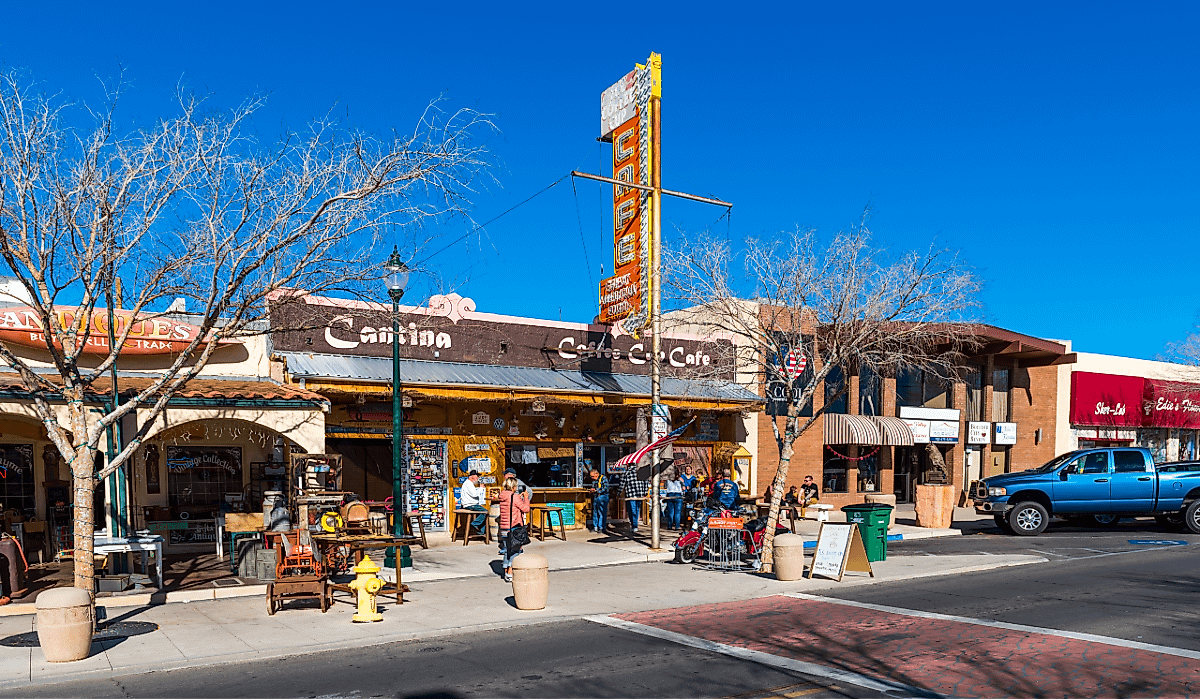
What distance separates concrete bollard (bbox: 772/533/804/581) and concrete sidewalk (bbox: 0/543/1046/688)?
0.50 feet

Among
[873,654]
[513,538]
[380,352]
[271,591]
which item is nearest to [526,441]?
[380,352]

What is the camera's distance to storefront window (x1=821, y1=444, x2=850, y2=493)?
26531mm

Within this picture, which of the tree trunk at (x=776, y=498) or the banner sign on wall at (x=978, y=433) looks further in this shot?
the banner sign on wall at (x=978, y=433)

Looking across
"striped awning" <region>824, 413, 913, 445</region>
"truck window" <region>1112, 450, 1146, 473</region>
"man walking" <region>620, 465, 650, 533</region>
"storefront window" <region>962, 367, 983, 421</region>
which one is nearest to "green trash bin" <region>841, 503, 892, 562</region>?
"man walking" <region>620, 465, 650, 533</region>

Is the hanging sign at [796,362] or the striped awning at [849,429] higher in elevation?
the hanging sign at [796,362]

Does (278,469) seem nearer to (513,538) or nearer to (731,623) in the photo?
(513,538)

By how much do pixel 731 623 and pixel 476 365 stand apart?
1050 cm

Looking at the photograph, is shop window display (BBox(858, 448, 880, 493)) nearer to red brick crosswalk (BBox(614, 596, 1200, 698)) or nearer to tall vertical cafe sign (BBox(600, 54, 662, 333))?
tall vertical cafe sign (BBox(600, 54, 662, 333))

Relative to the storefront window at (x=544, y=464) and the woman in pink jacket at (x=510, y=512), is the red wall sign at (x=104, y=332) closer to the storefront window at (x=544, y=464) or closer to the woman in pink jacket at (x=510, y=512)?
the woman in pink jacket at (x=510, y=512)

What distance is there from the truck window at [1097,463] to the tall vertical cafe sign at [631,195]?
35.7 feet

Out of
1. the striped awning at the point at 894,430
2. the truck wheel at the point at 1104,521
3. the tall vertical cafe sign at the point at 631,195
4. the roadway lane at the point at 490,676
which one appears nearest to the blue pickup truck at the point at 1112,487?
the truck wheel at the point at 1104,521

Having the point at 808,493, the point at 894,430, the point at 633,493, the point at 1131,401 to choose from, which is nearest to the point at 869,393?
the point at 894,430

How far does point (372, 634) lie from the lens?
1018 centimetres

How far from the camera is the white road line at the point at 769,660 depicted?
26.0 feet
